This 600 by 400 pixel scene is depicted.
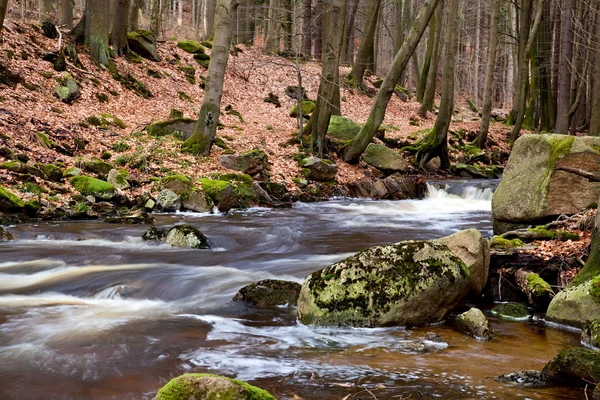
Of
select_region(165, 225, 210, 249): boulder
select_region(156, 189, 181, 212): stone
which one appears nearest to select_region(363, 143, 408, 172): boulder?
select_region(156, 189, 181, 212): stone

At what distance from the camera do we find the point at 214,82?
14.5m

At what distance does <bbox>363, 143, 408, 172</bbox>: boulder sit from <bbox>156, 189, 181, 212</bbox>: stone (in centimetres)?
712

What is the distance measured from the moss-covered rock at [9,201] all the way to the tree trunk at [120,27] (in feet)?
36.6

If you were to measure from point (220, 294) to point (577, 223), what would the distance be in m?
5.01

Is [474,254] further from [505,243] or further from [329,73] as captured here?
[329,73]

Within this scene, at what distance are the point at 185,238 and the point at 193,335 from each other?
13.1 feet

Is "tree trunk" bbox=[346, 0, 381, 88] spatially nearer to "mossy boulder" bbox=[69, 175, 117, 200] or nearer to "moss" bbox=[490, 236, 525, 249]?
"mossy boulder" bbox=[69, 175, 117, 200]

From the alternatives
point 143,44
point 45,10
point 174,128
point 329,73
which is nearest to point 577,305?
point 329,73

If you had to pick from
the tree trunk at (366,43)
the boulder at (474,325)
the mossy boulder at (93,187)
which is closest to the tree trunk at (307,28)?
the tree trunk at (366,43)

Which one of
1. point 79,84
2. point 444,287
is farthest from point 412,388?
point 79,84

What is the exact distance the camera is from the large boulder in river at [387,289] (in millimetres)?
5809

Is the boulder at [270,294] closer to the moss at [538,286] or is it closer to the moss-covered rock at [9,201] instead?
the moss at [538,286]

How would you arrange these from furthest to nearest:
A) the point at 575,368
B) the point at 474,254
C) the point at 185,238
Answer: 1. the point at 185,238
2. the point at 474,254
3. the point at 575,368

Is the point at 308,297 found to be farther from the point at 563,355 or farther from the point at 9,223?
the point at 9,223
